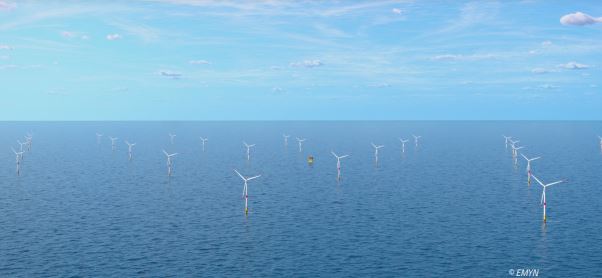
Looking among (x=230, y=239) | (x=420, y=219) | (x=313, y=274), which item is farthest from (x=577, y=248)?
(x=230, y=239)

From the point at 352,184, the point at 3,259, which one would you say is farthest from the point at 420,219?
the point at 3,259

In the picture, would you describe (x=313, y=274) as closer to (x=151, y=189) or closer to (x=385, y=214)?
(x=385, y=214)

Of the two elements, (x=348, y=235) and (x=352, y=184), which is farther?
(x=352, y=184)

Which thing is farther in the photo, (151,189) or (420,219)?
(151,189)

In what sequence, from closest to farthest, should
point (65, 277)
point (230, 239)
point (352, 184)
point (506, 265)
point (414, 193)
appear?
Result: point (65, 277)
point (506, 265)
point (230, 239)
point (414, 193)
point (352, 184)

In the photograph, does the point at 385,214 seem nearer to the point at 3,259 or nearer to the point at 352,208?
the point at 352,208

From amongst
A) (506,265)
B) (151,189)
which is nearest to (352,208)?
(506,265)

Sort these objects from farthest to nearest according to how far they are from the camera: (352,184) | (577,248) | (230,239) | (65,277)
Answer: (352,184) < (230,239) < (577,248) < (65,277)

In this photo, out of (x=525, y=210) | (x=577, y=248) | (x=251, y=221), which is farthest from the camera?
(x=525, y=210)

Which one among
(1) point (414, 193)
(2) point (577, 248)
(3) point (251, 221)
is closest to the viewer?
(2) point (577, 248)
